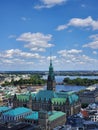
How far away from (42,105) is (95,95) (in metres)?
35.3

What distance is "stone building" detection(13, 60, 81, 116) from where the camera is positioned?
69.0 metres

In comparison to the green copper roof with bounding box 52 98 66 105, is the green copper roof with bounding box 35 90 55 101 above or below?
above

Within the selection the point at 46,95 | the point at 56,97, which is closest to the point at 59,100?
the point at 56,97

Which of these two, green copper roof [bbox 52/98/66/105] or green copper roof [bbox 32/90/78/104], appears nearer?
green copper roof [bbox 52/98/66/105]

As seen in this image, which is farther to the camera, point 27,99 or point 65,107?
point 27,99

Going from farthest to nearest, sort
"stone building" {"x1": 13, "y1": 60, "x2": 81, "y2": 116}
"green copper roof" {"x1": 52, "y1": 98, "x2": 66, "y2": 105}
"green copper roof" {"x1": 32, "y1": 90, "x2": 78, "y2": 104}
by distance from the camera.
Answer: "green copper roof" {"x1": 32, "y1": 90, "x2": 78, "y2": 104} < "green copper roof" {"x1": 52, "y1": 98, "x2": 66, "y2": 105} < "stone building" {"x1": 13, "y1": 60, "x2": 81, "y2": 116}

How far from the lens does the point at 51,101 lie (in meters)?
69.4

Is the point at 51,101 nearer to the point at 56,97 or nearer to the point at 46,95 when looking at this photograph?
the point at 56,97

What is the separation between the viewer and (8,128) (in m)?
46.8

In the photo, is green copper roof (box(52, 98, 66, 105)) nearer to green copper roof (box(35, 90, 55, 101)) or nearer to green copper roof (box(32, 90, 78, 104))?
green copper roof (box(32, 90, 78, 104))

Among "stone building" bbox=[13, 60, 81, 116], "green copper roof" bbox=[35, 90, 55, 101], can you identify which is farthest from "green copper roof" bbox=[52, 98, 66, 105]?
"green copper roof" bbox=[35, 90, 55, 101]

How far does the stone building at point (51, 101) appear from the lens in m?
69.0

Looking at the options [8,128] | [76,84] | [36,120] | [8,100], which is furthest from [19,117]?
[76,84]

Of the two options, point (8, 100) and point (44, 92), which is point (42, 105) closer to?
point (44, 92)
